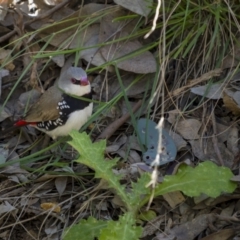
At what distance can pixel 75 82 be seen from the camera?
14.8 feet

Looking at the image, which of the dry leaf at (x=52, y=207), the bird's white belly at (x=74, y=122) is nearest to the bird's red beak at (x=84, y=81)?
the bird's white belly at (x=74, y=122)

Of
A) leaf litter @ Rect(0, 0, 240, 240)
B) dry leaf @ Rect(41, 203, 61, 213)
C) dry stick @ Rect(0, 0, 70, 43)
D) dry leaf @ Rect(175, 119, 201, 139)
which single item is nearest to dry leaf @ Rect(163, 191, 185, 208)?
leaf litter @ Rect(0, 0, 240, 240)

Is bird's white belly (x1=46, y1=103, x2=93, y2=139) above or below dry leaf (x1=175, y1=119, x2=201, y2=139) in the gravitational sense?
above

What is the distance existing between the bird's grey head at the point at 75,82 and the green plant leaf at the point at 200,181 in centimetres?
95

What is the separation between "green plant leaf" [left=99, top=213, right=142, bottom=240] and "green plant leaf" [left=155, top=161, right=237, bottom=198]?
296 millimetres

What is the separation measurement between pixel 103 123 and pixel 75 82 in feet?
1.18

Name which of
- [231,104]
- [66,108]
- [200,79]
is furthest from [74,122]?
[231,104]

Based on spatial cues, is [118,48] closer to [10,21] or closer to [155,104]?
[155,104]

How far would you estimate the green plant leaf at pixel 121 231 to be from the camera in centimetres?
354

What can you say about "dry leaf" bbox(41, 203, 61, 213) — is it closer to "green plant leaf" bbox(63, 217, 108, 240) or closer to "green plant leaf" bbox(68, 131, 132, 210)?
"green plant leaf" bbox(63, 217, 108, 240)

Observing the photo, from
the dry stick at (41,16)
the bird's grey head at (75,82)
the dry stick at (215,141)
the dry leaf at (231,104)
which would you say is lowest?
the dry stick at (215,141)

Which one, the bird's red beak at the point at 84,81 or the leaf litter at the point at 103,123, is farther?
the bird's red beak at the point at 84,81

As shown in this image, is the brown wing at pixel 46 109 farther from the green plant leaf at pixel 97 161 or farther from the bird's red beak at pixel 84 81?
the green plant leaf at pixel 97 161

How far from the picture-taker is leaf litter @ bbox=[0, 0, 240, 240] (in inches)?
159
